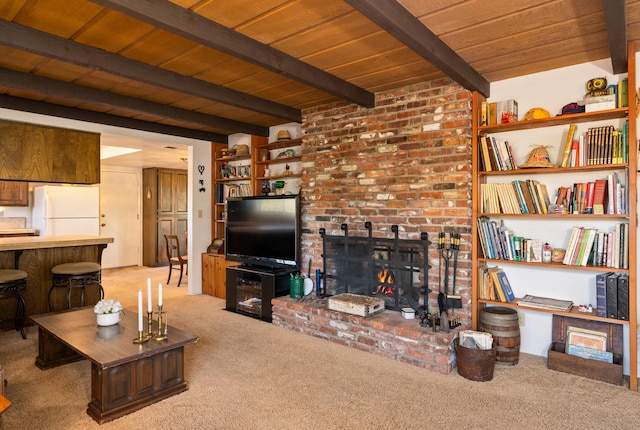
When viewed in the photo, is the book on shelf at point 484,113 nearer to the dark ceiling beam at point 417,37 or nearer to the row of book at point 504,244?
the dark ceiling beam at point 417,37

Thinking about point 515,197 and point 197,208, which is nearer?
point 515,197

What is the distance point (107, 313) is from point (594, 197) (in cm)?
345

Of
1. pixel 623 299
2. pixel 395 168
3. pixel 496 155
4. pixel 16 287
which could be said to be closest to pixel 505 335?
pixel 623 299

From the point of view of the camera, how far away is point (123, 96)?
368 cm

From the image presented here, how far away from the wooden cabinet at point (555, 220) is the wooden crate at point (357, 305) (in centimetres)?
78

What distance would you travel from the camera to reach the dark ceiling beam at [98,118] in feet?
12.3

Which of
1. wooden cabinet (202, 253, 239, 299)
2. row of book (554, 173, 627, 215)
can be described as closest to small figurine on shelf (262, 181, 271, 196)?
wooden cabinet (202, 253, 239, 299)

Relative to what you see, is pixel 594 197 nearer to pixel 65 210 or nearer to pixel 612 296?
pixel 612 296

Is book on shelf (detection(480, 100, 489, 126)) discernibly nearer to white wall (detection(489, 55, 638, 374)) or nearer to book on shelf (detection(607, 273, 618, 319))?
white wall (detection(489, 55, 638, 374))

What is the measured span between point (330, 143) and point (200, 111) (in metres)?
1.54

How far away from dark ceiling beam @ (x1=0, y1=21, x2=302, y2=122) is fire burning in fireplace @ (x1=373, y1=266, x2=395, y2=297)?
1953 millimetres

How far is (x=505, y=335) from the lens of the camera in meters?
2.88

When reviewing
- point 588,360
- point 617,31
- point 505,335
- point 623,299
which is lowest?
point 588,360

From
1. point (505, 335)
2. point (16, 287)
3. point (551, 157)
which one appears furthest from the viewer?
point (16, 287)
